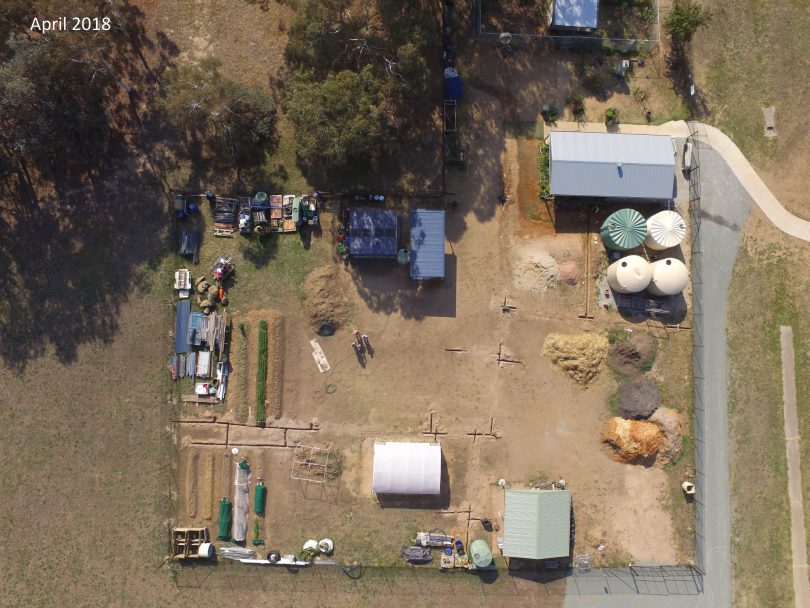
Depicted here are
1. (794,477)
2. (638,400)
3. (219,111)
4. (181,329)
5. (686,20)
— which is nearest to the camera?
(219,111)

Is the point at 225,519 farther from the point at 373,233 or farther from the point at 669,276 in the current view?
the point at 669,276

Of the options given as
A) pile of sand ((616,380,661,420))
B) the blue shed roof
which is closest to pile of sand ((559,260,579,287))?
pile of sand ((616,380,661,420))

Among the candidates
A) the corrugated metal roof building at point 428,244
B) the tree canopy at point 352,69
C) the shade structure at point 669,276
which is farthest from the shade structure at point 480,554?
the tree canopy at point 352,69

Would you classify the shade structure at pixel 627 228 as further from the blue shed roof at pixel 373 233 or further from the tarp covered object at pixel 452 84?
the blue shed roof at pixel 373 233

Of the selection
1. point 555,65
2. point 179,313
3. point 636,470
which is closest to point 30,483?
point 179,313

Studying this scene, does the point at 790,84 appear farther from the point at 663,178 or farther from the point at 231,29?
the point at 231,29

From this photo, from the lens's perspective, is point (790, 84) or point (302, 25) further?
point (790, 84)

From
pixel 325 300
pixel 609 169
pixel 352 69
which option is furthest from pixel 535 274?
pixel 352 69
